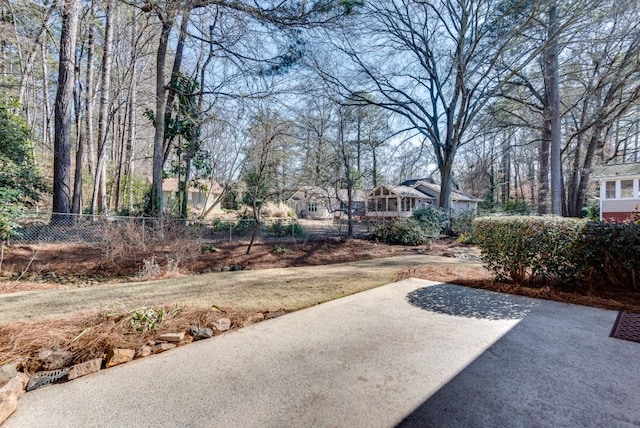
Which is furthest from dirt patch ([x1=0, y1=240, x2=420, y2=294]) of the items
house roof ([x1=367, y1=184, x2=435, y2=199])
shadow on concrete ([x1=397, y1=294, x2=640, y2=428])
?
house roof ([x1=367, y1=184, x2=435, y2=199])

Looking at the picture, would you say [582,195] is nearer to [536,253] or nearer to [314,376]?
[536,253]

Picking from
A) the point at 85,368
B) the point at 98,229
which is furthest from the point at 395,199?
the point at 85,368

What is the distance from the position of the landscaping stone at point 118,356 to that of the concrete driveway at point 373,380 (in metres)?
0.10

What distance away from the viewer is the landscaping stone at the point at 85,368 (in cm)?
214

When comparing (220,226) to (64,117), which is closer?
(64,117)

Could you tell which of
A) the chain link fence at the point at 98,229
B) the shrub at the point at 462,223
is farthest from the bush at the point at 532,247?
the shrub at the point at 462,223

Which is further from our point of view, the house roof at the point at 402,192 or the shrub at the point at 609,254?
the house roof at the point at 402,192

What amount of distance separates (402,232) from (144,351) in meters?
10.2

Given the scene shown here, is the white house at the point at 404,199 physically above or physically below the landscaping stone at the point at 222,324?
above

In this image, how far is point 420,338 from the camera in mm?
2754

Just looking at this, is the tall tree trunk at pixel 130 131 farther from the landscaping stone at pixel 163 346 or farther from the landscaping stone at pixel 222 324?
the landscaping stone at pixel 163 346

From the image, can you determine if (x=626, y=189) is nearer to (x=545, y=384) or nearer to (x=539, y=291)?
(x=539, y=291)

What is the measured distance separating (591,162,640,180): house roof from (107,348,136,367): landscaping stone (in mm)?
21302

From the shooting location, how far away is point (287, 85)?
27.1ft
